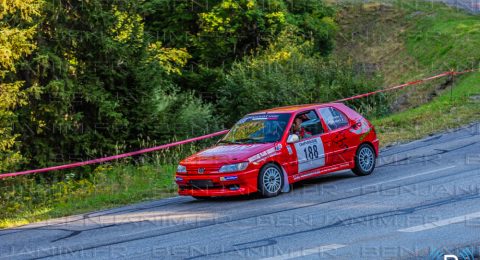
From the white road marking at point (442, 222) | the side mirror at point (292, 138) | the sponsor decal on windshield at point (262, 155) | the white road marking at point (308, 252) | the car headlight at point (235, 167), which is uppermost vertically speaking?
the side mirror at point (292, 138)

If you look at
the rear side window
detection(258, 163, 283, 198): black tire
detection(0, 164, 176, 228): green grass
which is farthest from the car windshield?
detection(0, 164, 176, 228): green grass

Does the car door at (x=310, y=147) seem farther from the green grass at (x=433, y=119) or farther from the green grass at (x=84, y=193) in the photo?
the green grass at (x=433, y=119)

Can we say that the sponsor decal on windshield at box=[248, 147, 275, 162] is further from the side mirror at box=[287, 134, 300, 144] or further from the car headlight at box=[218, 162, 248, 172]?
the side mirror at box=[287, 134, 300, 144]

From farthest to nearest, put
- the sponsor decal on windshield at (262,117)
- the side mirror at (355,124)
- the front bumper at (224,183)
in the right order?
the side mirror at (355,124)
the sponsor decal on windshield at (262,117)
the front bumper at (224,183)

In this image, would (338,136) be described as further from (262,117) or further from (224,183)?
(224,183)

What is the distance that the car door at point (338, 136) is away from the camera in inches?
592

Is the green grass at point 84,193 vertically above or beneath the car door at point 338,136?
beneath

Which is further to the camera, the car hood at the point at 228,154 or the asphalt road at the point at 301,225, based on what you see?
the car hood at the point at 228,154

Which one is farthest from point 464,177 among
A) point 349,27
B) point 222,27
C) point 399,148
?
point 349,27

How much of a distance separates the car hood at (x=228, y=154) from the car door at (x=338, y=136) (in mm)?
1568

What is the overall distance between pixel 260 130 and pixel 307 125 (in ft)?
3.07

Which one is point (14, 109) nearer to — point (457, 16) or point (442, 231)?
point (442, 231)

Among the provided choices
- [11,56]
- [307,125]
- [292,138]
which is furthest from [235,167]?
[11,56]

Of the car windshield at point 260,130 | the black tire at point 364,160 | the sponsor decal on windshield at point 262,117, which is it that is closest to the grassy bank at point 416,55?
the black tire at point 364,160
